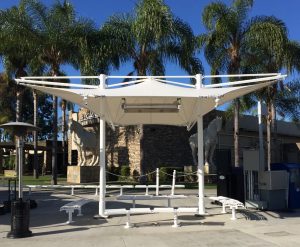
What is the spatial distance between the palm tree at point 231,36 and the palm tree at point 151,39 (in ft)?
3.54

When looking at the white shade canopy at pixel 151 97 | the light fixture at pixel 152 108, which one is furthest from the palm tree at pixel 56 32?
the light fixture at pixel 152 108

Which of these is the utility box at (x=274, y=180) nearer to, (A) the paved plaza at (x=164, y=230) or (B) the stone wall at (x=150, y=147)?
(A) the paved plaza at (x=164, y=230)

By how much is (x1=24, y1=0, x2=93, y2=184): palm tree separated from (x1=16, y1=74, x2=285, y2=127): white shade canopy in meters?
10.9

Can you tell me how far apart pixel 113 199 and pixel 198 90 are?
792cm

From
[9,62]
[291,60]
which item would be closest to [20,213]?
[291,60]

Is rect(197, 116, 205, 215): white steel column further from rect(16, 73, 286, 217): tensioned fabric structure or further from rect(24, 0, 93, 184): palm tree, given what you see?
rect(24, 0, 93, 184): palm tree

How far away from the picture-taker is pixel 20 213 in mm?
10180

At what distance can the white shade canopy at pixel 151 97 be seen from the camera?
11.2m

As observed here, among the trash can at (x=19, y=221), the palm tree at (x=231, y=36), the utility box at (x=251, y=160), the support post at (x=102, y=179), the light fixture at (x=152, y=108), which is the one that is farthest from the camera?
the palm tree at (x=231, y=36)

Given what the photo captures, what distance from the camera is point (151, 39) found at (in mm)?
24562

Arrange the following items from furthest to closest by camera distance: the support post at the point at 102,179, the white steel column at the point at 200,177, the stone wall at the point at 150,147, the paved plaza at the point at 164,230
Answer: the stone wall at the point at 150,147 → the white steel column at the point at 200,177 → the support post at the point at 102,179 → the paved plaza at the point at 164,230

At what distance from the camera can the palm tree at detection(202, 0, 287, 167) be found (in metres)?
25.6

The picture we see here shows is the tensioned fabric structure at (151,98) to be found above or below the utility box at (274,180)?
above

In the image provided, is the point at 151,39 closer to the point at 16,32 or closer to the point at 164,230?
the point at 16,32
